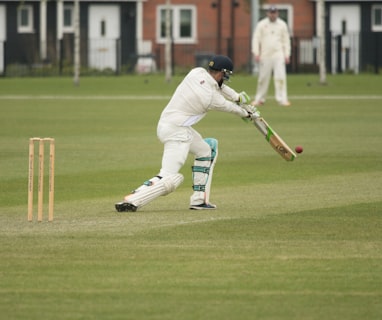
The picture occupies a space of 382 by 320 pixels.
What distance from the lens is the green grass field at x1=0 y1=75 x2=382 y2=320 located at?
8.80 metres

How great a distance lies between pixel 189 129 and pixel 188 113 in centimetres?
16

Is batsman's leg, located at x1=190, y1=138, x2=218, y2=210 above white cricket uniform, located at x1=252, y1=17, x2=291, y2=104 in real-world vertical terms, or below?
below

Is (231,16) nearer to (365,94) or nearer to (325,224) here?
(365,94)

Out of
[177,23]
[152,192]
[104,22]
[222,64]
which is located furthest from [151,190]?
[177,23]

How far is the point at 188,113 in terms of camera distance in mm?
13531

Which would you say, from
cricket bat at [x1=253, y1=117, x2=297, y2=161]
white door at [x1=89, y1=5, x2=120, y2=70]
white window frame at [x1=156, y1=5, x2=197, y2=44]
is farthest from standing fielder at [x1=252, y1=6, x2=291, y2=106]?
white window frame at [x1=156, y1=5, x2=197, y2=44]

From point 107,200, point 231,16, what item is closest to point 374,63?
point 231,16

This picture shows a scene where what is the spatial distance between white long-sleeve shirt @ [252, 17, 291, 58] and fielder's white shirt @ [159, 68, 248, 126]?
717 inches

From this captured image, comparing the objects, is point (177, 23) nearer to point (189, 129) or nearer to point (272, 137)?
point (272, 137)

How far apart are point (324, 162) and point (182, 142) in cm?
582

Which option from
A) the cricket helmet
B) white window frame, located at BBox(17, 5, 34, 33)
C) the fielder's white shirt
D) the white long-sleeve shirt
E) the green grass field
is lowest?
the green grass field

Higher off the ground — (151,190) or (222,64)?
(222,64)

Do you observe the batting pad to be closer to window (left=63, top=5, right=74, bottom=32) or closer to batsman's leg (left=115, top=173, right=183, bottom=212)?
batsman's leg (left=115, top=173, right=183, bottom=212)

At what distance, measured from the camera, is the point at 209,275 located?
383 inches
